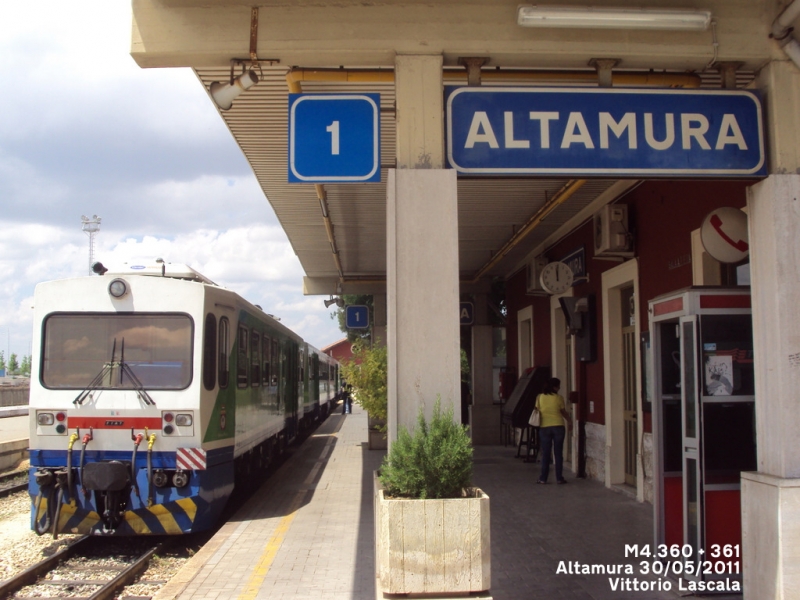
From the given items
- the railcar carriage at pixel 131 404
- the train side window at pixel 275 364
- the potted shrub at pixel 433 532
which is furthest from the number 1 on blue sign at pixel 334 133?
the train side window at pixel 275 364

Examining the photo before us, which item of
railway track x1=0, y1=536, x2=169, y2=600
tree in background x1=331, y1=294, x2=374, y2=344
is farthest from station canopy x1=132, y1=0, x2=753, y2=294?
tree in background x1=331, y1=294, x2=374, y2=344

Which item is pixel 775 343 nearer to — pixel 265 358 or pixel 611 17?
pixel 611 17

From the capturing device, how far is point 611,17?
5.22 metres

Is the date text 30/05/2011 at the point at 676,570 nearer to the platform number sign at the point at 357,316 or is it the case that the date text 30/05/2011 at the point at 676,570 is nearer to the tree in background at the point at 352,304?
the platform number sign at the point at 357,316

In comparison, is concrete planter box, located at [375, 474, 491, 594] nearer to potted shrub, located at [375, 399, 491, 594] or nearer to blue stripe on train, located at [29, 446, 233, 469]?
potted shrub, located at [375, 399, 491, 594]

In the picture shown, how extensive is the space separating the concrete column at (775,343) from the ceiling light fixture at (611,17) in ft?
2.42

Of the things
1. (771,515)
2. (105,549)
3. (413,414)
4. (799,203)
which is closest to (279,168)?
(105,549)

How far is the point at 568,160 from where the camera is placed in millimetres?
5309

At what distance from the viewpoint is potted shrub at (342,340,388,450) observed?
1418 cm

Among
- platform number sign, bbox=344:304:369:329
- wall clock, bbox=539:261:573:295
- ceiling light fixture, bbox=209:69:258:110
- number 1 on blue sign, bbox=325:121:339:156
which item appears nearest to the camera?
number 1 on blue sign, bbox=325:121:339:156

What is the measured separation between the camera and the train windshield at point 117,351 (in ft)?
28.1

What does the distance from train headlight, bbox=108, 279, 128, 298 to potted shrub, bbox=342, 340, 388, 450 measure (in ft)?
20.2

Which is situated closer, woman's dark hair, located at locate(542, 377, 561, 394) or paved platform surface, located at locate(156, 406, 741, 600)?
paved platform surface, located at locate(156, 406, 741, 600)

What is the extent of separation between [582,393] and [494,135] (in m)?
8.03
